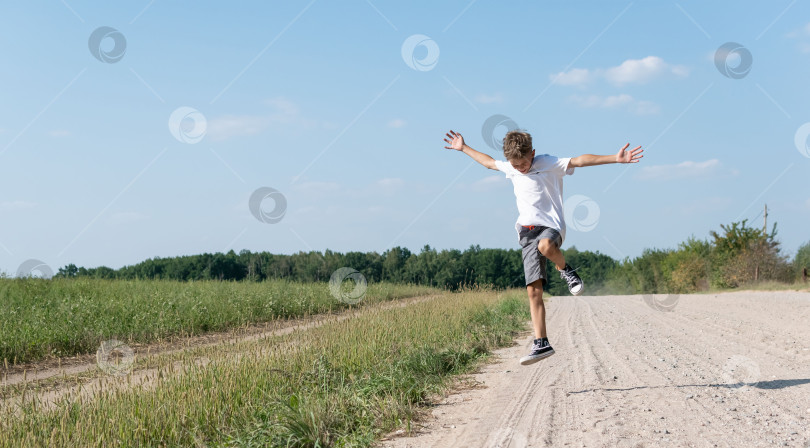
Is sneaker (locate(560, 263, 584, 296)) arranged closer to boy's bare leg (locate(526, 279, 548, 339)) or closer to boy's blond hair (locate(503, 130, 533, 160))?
boy's bare leg (locate(526, 279, 548, 339))

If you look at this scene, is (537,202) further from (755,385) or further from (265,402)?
(265,402)

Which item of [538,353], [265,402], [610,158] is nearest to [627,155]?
[610,158]

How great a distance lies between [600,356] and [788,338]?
3.65 m

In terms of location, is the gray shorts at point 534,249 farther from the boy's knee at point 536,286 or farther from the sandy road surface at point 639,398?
the sandy road surface at point 639,398

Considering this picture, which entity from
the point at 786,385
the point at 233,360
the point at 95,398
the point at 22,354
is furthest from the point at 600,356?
the point at 22,354

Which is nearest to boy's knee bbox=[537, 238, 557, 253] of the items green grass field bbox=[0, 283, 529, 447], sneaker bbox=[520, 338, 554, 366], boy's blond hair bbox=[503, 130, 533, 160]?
boy's blond hair bbox=[503, 130, 533, 160]

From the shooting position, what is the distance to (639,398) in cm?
486

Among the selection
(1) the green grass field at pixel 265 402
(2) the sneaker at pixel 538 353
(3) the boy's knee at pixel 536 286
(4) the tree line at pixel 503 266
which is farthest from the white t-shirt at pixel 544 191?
(4) the tree line at pixel 503 266

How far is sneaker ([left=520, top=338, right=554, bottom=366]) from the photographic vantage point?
5.71 meters

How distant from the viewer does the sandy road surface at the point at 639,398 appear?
377 cm

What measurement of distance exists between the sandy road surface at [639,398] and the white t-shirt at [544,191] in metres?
1.58

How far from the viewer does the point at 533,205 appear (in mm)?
5645

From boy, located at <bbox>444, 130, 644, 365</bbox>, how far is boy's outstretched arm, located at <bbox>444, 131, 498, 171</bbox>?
0.18 metres

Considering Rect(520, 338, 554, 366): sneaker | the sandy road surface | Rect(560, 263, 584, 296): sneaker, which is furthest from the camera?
Rect(560, 263, 584, 296): sneaker
